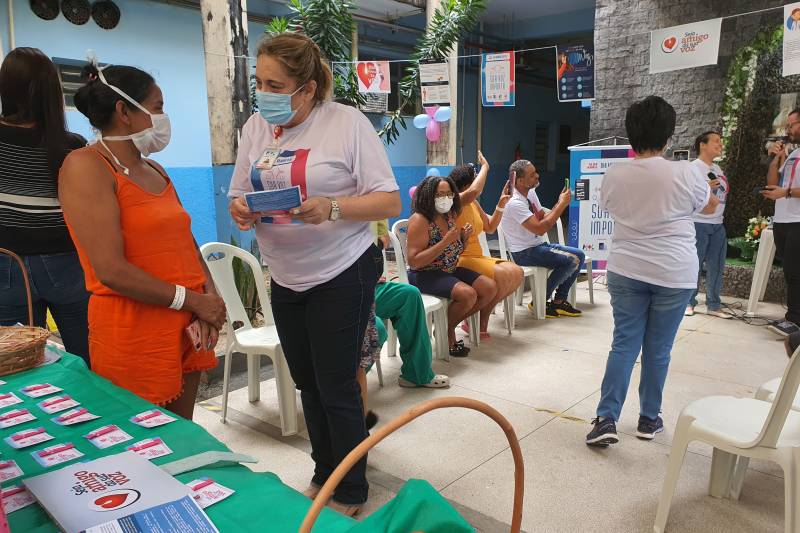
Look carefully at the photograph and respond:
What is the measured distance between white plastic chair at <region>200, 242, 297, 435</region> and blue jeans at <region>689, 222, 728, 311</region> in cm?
364

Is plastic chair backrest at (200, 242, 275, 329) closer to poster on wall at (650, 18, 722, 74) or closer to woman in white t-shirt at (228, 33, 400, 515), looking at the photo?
woman in white t-shirt at (228, 33, 400, 515)

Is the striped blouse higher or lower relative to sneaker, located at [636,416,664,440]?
higher

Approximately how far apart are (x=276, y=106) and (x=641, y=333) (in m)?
1.82

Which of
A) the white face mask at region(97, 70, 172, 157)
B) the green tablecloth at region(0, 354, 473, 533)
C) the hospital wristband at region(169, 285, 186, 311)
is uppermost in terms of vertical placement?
the white face mask at region(97, 70, 172, 157)

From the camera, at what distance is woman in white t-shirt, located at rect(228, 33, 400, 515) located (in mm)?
1616

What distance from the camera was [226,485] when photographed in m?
0.93

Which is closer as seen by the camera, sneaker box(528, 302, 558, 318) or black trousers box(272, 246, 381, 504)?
black trousers box(272, 246, 381, 504)

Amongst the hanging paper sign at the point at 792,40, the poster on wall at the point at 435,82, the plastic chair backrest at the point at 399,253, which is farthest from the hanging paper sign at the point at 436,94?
the hanging paper sign at the point at 792,40

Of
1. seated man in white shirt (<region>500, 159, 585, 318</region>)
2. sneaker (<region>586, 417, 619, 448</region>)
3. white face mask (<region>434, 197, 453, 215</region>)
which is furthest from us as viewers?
seated man in white shirt (<region>500, 159, 585, 318</region>)

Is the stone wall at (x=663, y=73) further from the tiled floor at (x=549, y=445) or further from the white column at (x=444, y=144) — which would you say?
the tiled floor at (x=549, y=445)

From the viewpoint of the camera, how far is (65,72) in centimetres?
580

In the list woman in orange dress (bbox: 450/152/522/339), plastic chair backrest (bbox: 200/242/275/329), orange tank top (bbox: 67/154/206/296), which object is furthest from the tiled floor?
orange tank top (bbox: 67/154/206/296)

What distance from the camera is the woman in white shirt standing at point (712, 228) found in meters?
4.50

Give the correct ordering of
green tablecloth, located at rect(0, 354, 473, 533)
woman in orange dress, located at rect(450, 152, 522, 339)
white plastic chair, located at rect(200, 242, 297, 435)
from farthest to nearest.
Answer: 1. woman in orange dress, located at rect(450, 152, 522, 339)
2. white plastic chair, located at rect(200, 242, 297, 435)
3. green tablecloth, located at rect(0, 354, 473, 533)
